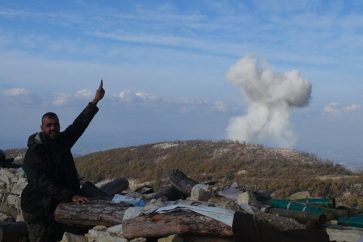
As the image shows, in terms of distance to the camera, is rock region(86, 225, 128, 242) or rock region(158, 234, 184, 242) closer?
rock region(158, 234, 184, 242)

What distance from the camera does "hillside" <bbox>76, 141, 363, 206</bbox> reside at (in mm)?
17969

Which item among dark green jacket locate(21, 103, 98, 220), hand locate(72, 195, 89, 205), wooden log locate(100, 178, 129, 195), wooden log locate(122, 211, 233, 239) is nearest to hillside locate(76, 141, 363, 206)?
wooden log locate(100, 178, 129, 195)

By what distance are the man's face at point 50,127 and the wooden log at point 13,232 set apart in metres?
2.48

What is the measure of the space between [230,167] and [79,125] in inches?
667

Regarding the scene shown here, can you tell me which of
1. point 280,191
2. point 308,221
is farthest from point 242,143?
point 308,221

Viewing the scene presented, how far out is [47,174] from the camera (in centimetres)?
699

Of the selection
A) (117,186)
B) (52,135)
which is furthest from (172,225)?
(117,186)

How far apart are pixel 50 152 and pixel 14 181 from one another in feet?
26.7

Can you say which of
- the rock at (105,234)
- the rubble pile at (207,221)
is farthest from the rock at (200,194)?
the rock at (105,234)

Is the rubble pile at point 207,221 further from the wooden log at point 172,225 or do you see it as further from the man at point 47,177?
the man at point 47,177

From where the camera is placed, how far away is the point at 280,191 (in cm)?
1700

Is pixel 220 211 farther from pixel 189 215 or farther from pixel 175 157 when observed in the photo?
pixel 175 157

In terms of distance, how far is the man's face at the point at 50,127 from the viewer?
7074mm

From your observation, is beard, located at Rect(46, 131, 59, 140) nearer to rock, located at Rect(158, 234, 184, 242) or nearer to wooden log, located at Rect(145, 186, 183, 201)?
rock, located at Rect(158, 234, 184, 242)
